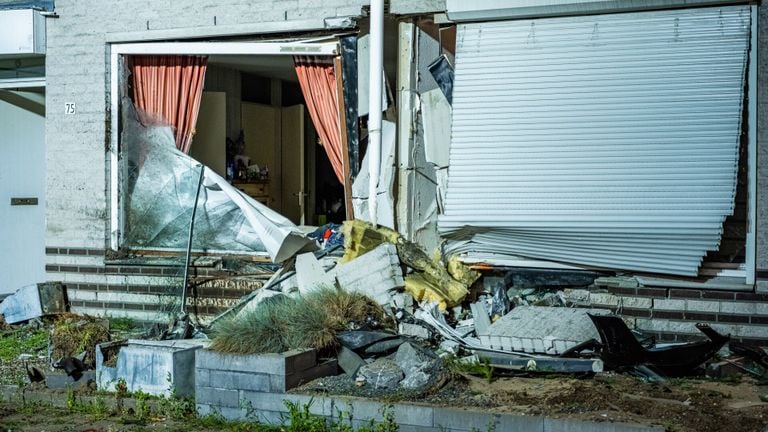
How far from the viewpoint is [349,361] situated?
24.2 ft

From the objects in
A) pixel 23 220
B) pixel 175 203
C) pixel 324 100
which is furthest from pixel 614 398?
pixel 23 220


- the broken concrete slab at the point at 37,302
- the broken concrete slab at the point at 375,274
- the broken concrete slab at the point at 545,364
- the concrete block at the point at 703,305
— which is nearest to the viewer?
the broken concrete slab at the point at 545,364

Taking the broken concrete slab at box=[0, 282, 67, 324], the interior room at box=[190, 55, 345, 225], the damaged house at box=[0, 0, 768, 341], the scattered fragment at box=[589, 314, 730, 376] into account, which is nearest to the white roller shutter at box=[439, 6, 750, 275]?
the damaged house at box=[0, 0, 768, 341]

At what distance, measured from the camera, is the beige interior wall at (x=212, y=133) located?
38.0 feet

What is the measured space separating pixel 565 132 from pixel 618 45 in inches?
33.4

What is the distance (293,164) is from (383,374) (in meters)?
6.69

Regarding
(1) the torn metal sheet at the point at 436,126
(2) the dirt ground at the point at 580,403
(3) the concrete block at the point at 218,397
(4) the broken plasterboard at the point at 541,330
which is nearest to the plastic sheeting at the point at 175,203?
(1) the torn metal sheet at the point at 436,126

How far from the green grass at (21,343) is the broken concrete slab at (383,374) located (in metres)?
4.06

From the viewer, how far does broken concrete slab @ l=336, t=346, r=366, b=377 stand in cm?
731

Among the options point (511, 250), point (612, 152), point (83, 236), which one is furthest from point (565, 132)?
point (83, 236)

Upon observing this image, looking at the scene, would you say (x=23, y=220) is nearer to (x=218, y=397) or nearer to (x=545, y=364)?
(x=218, y=397)

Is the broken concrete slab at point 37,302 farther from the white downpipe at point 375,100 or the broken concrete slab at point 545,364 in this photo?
the broken concrete slab at point 545,364

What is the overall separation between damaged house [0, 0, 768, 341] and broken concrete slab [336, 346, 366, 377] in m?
1.66

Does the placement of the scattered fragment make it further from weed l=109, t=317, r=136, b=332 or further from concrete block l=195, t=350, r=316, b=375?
weed l=109, t=317, r=136, b=332
